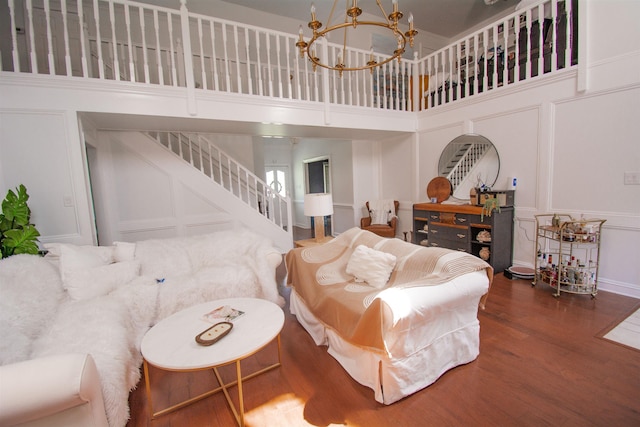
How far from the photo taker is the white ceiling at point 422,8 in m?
5.03

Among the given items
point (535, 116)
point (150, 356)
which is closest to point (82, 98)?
point (150, 356)

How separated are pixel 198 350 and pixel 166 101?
2.83 meters

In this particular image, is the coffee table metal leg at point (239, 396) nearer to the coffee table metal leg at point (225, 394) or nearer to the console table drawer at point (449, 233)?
the coffee table metal leg at point (225, 394)

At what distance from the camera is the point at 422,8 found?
526 centimetres

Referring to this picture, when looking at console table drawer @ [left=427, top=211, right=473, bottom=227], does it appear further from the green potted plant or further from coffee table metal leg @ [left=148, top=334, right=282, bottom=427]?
the green potted plant

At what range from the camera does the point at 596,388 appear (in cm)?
166

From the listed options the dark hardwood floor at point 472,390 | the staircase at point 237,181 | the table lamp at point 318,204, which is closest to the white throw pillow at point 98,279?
the dark hardwood floor at point 472,390

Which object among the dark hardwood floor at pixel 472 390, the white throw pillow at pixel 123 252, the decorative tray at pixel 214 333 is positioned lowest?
the dark hardwood floor at pixel 472 390

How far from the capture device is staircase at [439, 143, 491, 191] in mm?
4039

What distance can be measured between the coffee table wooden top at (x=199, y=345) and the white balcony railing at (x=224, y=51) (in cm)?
209

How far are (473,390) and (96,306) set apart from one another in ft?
8.38

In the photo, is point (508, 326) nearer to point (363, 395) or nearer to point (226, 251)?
point (363, 395)

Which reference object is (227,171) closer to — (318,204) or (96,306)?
(318,204)

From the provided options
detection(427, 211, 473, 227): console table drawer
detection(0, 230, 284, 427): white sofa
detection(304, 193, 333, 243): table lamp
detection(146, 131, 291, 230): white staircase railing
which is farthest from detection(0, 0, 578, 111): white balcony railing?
detection(0, 230, 284, 427): white sofa
